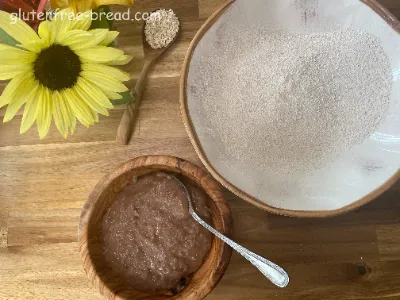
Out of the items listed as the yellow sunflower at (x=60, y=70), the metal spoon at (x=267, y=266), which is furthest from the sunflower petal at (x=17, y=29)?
the metal spoon at (x=267, y=266)

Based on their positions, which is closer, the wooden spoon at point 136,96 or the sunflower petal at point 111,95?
the sunflower petal at point 111,95

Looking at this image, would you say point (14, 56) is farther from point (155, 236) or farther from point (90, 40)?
point (155, 236)

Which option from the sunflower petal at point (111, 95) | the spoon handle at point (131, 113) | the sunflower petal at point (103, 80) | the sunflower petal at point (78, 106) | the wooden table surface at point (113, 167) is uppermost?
the sunflower petal at point (103, 80)

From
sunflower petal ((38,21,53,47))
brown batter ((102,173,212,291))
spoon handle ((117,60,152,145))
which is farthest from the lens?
spoon handle ((117,60,152,145))

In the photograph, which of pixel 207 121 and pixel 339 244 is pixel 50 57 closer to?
pixel 207 121

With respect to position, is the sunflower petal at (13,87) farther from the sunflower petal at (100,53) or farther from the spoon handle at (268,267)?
the spoon handle at (268,267)

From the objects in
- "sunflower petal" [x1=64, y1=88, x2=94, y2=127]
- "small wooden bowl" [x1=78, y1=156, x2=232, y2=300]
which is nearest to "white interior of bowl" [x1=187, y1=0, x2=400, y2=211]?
"small wooden bowl" [x1=78, y1=156, x2=232, y2=300]

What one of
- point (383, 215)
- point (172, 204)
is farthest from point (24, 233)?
point (383, 215)

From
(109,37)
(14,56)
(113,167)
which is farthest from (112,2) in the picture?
(113,167)

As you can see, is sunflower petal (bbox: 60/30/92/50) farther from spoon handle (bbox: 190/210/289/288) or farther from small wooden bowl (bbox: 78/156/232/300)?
spoon handle (bbox: 190/210/289/288)
